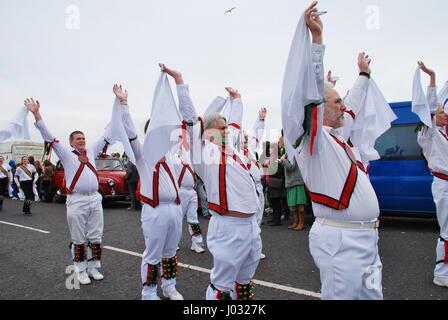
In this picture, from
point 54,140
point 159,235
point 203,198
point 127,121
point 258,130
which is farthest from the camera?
point 203,198

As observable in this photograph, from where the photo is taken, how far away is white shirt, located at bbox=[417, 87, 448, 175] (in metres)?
4.07

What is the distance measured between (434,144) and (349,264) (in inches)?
111

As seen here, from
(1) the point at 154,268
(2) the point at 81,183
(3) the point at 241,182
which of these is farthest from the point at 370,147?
(2) the point at 81,183

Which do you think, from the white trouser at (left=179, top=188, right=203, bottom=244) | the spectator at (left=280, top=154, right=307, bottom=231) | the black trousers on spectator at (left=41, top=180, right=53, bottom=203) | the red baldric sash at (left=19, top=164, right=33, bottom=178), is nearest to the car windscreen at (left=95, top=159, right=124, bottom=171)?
the red baldric sash at (left=19, top=164, right=33, bottom=178)

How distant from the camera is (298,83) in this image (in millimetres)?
1938

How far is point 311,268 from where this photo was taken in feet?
15.9

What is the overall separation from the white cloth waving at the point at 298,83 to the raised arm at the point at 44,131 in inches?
142

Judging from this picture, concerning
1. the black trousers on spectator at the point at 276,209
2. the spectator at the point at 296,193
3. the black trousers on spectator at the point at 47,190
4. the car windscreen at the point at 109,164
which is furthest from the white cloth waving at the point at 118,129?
the black trousers on spectator at the point at 47,190

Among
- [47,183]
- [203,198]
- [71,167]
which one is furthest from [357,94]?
[47,183]

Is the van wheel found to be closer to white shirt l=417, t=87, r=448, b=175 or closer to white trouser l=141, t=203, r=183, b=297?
white trouser l=141, t=203, r=183, b=297

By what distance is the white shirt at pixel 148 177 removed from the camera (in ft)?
12.6

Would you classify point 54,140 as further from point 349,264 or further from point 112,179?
point 112,179

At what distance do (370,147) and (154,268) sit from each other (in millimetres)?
2450

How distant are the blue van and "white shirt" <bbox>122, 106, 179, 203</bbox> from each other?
5.04 m
